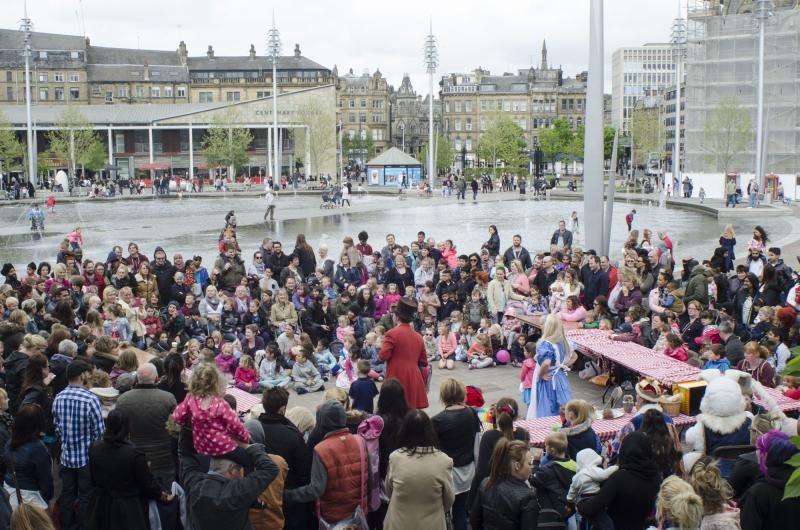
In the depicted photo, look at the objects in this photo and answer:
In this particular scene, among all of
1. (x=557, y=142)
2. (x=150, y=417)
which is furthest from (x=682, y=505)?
(x=557, y=142)

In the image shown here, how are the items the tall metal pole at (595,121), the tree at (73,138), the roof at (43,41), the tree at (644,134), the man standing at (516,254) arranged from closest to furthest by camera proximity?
the man standing at (516,254) < the tall metal pole at (595,121) < the tree at (73,138) < the tree at (644,134) < the roof at (43,41)

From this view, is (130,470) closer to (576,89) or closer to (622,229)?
(622,229)

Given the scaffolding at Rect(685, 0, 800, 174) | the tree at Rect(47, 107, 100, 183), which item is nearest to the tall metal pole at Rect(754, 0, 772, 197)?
the scaffolding at Rect(685, 0, 800, 174)

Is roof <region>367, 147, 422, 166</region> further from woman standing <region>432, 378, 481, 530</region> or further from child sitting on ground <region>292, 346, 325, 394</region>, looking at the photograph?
woman standing <region>432, 378, 481, 530</region>

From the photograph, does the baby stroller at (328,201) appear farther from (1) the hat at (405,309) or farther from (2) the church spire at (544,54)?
(2) the church spire at (544,54)

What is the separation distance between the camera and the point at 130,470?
5750mm

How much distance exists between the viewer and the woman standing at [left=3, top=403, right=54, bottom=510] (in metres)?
6.21

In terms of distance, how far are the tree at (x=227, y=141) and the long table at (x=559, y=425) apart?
74.3m

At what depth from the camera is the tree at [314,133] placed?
82.0m

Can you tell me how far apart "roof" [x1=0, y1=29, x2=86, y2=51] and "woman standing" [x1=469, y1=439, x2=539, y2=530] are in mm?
117097

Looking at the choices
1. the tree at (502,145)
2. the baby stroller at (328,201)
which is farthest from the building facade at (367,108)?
the baby stroller at (328,201)

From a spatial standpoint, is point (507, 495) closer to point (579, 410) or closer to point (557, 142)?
point (579, 410)

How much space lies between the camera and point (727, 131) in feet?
177

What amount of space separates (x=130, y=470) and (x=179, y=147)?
8594cm
